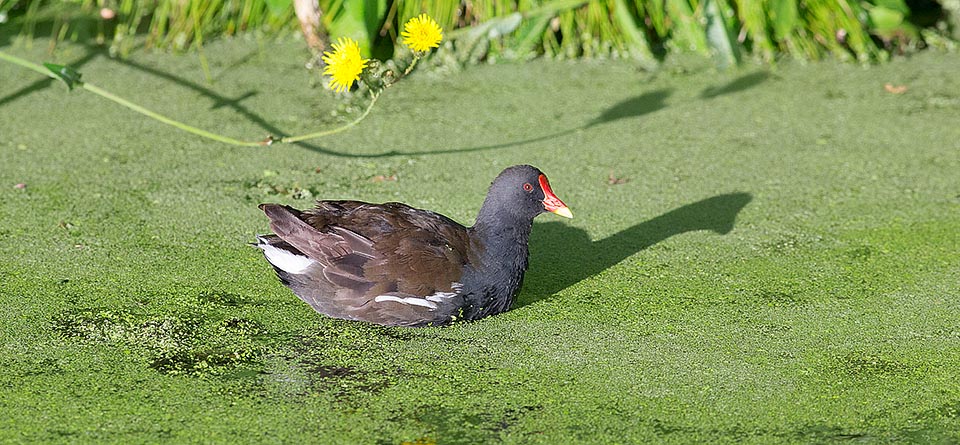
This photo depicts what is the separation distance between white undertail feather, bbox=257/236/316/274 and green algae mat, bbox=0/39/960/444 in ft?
0.45

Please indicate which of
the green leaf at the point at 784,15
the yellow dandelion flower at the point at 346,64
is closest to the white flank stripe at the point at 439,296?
the yellow dandelion flower at the point at 346,64

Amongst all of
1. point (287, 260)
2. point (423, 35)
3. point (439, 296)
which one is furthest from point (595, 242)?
point (287, 260)

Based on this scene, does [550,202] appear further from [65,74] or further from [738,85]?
[738,85]

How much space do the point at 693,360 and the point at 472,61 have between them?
2280mm

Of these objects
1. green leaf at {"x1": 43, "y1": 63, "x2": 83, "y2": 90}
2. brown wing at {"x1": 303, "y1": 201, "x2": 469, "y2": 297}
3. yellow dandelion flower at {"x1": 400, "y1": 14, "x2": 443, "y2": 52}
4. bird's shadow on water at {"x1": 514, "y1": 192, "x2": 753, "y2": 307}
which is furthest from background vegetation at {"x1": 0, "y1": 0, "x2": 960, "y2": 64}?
brown wing at {"x1": 303, "y1": 201, "x2": 469, "y2": 297}

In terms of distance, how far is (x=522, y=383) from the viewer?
2635 millimetres

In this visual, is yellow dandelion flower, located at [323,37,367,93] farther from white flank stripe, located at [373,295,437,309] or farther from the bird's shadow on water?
the bird's shadow on water

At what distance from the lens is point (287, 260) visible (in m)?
2.86

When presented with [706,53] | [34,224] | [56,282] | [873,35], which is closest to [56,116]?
[34,224]

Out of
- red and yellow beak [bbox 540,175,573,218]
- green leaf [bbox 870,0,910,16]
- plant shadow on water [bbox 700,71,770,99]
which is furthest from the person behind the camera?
green leaf [bbox 870,0,910,16]

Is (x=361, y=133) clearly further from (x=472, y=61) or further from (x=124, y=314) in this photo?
(x=124, y=314)

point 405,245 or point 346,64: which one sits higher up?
point 346,64

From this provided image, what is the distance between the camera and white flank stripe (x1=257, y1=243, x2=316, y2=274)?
285 cm

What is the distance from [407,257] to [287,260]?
31 centimetres
